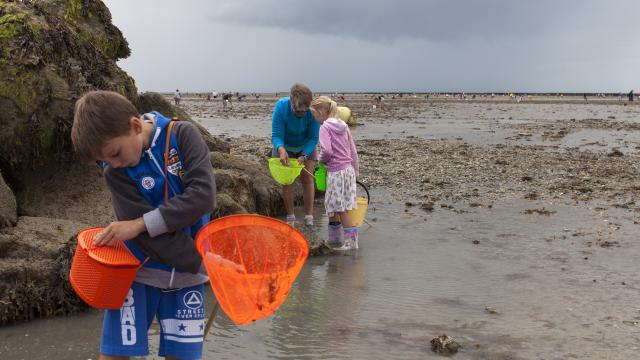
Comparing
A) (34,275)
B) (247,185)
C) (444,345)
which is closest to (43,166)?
(34,275)

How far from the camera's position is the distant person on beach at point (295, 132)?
647cm

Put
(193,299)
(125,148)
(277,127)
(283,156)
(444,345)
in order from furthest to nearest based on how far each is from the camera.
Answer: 1. (277,127)
2. (283,156)
3. (444,345)
4. (193,299)
5. (125,148)

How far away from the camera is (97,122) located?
6.93 ft

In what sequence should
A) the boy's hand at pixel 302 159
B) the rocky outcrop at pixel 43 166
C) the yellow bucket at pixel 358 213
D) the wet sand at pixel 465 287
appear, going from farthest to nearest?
the boy's hand at pixel 302 159
the yellow bucket at pixel 358 213
the rocky outcrop at pixel 43 166
the wet sand at pixel 465 287

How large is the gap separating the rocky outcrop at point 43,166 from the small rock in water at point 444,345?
279 cm

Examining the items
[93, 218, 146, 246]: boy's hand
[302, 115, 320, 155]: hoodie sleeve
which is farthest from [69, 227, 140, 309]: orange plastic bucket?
[302, 115, 320, 155]: hoodie sleeve

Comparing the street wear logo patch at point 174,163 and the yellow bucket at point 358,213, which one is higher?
the street wear logo patch at point 174,163

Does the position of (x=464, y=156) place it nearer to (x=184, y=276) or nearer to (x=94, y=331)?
(x=94, y=331)

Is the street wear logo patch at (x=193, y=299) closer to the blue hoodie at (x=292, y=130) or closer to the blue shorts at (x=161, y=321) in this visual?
the blue shorts at (x=161, y=321)

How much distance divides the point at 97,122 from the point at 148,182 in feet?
1.19

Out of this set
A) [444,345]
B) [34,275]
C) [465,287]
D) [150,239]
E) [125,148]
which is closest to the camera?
[125,148]

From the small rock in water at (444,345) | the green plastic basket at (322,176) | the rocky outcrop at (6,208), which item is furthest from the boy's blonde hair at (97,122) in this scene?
the green plastic basket at (322,176)

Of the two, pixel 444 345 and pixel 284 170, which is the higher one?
pixel 284 170

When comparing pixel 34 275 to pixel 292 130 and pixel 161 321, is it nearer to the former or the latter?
pixel 161 321
